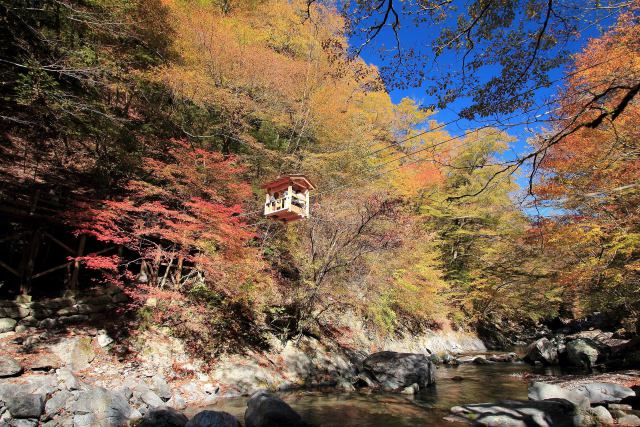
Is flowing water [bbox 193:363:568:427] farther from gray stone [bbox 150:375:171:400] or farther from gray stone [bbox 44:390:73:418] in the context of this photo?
gray stone [bbox 44:390:73:418]

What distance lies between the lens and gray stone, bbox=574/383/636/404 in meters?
7.50

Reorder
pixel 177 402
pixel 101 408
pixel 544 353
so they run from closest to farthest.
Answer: pixel 101 408 < pixel 177 402 < pixel 544 353

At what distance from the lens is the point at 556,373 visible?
1155cm

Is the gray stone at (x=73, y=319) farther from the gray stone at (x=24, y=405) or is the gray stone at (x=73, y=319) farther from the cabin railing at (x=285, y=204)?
the cabin railing at (x=285, y=204)

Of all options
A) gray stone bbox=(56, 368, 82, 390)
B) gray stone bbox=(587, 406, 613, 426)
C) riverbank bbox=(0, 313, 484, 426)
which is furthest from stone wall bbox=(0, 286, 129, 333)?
gray stone bbox=(587, 406, 613, 426)

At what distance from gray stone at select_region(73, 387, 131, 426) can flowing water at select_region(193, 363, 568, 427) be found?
1818 millimetres

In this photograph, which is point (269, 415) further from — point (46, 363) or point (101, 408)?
point (46, 363)

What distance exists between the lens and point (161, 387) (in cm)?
727

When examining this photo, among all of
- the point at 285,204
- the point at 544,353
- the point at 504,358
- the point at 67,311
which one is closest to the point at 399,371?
the point at 285,204

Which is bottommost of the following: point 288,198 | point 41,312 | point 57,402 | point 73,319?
point 57,402

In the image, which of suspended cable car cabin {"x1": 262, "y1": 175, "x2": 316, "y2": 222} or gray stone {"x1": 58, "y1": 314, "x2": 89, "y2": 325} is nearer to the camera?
gray stone {"x1": 58, "y1": 314, "x2": 89, "y2": 325}

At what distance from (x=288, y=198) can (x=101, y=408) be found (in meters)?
5.44

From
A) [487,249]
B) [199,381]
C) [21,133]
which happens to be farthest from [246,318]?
[487,249]

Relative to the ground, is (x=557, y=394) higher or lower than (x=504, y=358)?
higher
